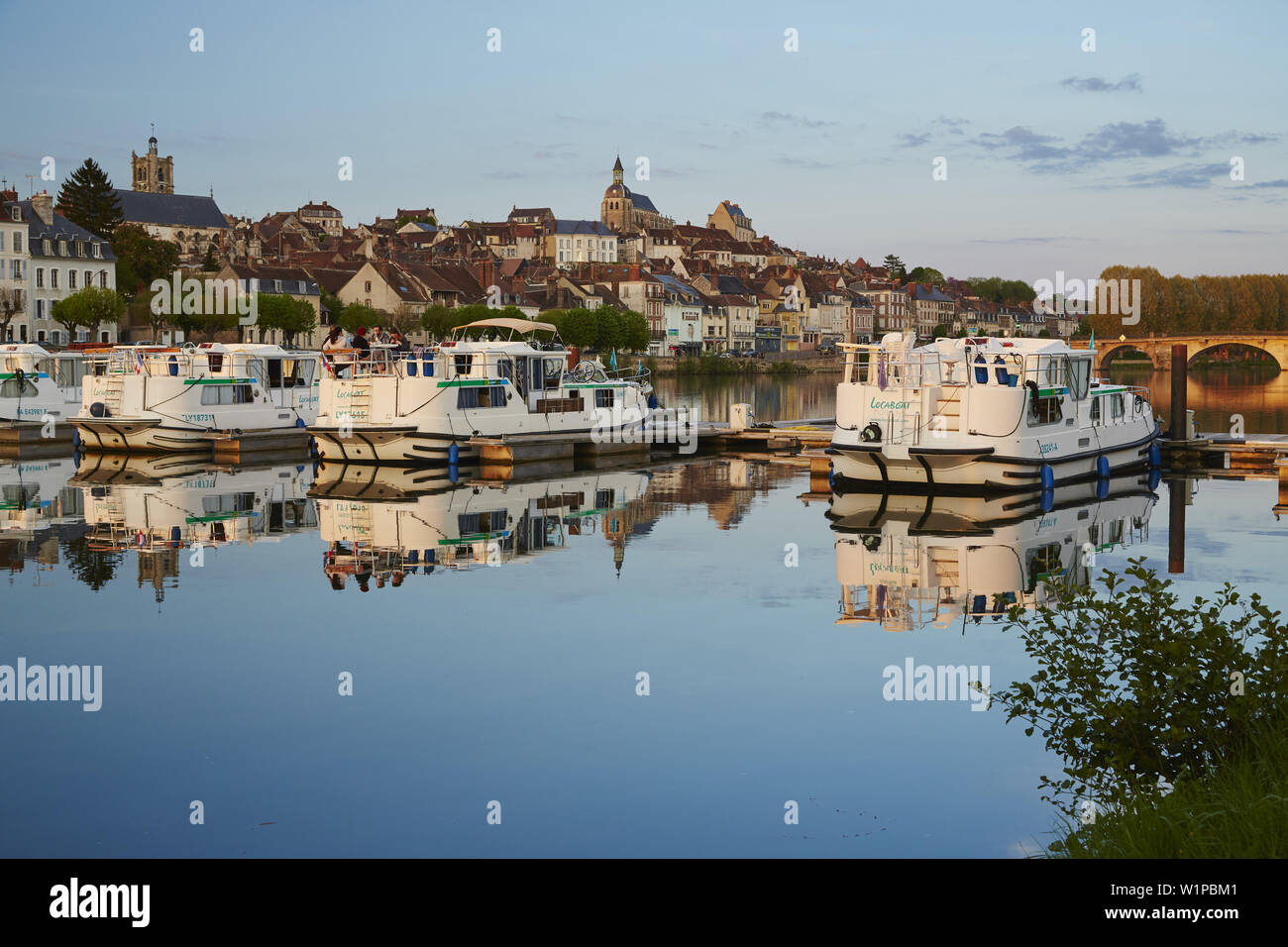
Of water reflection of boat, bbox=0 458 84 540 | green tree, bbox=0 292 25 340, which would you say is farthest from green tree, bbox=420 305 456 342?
water reflection of boat, bbox=0 458 84 540

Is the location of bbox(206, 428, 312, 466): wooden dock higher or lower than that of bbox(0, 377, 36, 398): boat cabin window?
lower

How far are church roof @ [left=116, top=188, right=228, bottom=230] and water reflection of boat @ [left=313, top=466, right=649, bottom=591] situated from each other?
4868 inches

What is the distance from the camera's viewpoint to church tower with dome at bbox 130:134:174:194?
18140cm

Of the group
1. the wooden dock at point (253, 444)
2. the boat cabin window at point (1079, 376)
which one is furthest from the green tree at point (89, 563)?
the boat cabin window at point (1079, 376)

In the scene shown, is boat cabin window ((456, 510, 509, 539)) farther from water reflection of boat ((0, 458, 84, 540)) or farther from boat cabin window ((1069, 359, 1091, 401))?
→ boat cabin window ((1069, 359, 1091, 401))

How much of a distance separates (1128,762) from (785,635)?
21.6 feet

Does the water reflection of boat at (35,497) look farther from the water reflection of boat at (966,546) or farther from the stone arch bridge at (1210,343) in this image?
the stone arch bridge at (1210,343)

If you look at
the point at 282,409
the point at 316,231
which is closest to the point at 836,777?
the point at 282,409

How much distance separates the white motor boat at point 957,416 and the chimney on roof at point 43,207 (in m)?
69.9

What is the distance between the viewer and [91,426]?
33906 mm

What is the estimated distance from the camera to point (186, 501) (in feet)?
83.2

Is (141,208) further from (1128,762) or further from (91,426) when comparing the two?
(1128,762)

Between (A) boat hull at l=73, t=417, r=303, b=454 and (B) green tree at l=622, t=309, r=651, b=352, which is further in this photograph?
(B) green tree at l=622, t=309, r=651, b=352
